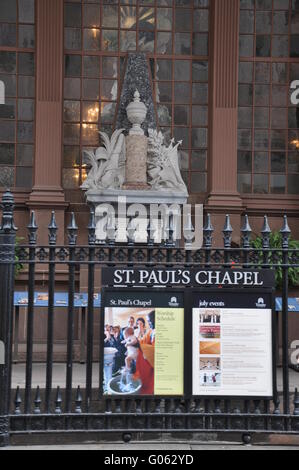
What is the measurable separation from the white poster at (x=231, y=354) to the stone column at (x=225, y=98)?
837 centimetres

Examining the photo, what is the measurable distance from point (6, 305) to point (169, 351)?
5.07 ft

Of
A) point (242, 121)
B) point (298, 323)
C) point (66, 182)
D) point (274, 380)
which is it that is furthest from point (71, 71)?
A: point (274, 380)

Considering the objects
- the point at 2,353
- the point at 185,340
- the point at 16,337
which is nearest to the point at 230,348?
the point at 185,340

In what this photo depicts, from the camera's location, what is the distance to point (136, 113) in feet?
46.2

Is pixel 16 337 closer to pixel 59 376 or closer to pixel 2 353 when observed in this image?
pixel 59 376

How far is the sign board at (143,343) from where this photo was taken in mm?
6305

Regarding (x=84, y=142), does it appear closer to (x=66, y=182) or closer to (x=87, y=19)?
(x=66, y=182)

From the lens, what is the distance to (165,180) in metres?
14.3

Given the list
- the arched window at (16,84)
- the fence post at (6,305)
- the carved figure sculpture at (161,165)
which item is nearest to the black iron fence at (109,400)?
the fence post at (6,305)

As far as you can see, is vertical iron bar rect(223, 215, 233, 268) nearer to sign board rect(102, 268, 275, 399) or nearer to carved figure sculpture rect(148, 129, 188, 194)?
sign board rect(102, 268, 275, 399)

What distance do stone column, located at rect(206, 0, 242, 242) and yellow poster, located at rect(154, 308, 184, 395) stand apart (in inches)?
331

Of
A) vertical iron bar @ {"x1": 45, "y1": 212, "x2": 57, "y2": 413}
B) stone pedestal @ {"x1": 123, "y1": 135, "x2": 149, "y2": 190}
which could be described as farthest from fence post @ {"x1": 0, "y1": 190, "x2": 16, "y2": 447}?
stone pedestal @ {"x1": 123, "y1": 135, "x2": 149, "y2": 190}

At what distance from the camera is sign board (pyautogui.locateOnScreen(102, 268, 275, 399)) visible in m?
6.31

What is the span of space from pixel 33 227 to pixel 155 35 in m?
9.85
